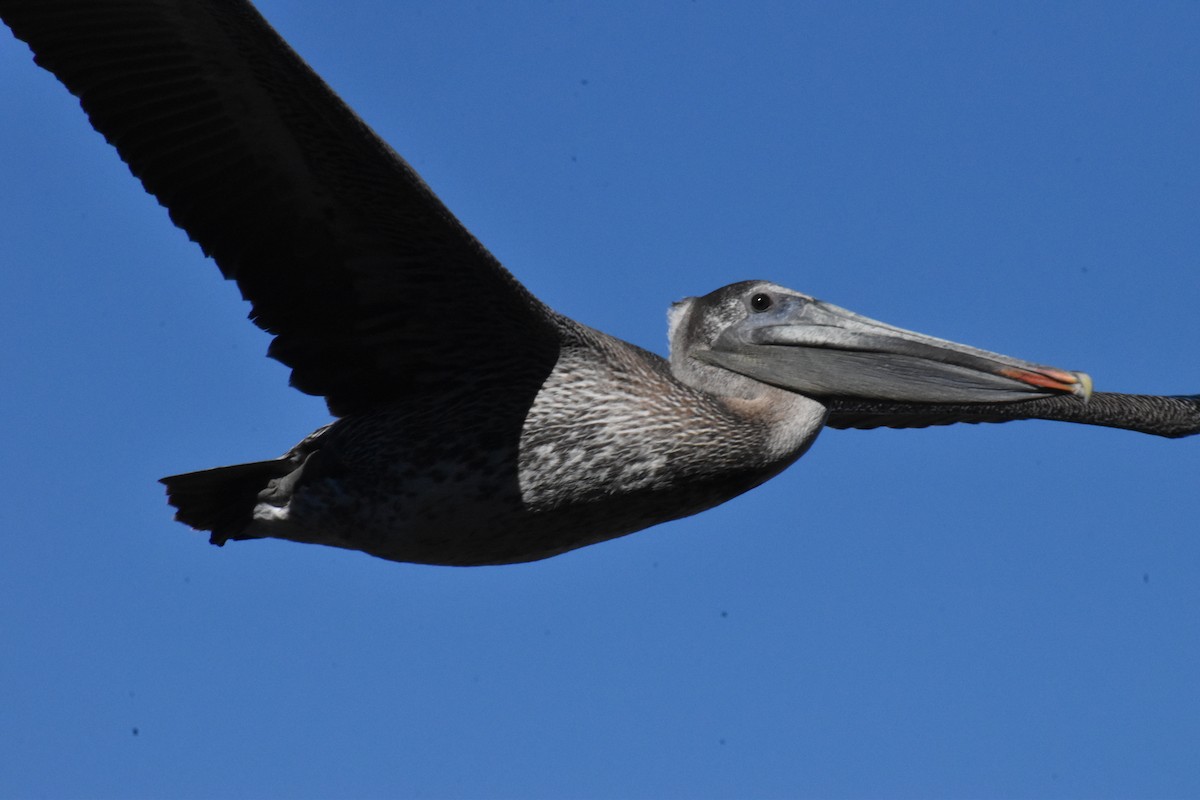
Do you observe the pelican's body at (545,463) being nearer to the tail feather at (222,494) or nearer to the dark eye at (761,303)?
the tail feather at (222,494)

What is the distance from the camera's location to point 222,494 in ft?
26.5

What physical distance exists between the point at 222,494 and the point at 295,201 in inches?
53.9

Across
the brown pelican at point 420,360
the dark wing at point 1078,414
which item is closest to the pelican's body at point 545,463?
the brown pelican at point 420,360

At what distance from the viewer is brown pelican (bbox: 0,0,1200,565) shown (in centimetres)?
734

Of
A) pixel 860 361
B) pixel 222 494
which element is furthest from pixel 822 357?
pixel 222 494

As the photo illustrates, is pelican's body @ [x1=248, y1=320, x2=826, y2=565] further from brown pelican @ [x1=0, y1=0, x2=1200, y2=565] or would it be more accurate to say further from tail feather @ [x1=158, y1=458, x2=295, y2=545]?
tail feather @ [x1=158, y1=458, x2=295, y2=545]

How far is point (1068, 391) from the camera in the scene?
7406 millimetres

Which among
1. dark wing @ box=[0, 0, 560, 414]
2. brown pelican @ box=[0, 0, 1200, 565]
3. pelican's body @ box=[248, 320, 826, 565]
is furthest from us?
pelican's body @ box=[248, 320, 826, 565]

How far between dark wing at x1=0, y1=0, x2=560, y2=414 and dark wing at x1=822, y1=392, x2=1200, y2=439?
266 cm

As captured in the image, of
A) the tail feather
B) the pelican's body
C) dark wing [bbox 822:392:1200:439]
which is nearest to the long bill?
the pelican's body

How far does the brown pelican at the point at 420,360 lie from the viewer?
7344 mm

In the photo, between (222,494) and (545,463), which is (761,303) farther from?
(222,494)

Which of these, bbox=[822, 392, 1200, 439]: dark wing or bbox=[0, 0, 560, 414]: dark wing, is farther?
bbox=[822, 392, 1200, 439]: dark wing

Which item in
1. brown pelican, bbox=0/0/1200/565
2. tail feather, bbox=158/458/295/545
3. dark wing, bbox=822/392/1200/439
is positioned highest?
dark wing, bbox=822/392/1200/439
